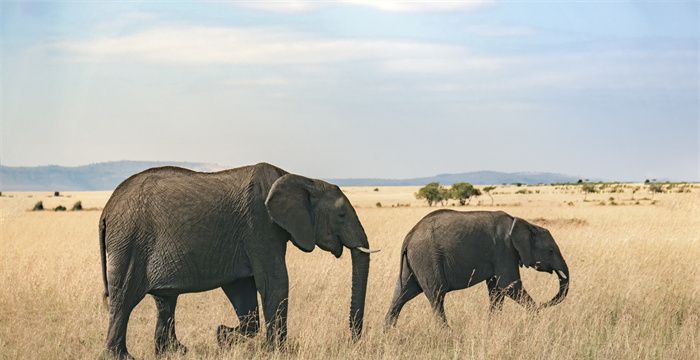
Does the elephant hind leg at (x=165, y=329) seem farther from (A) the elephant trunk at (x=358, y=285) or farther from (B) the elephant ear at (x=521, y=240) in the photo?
(B) the elephant ear at (x=521, y=240)

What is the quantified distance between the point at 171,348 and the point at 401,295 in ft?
11.7

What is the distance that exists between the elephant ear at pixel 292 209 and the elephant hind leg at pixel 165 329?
1990mm

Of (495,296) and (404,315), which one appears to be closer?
(495,296)

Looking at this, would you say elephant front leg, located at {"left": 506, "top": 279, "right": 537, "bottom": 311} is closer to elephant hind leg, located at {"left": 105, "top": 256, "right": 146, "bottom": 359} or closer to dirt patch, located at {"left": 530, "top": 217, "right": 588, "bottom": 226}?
elephant hind leg, located at {"left": 105, "top": 256, "right": 146, "bottom": 359}

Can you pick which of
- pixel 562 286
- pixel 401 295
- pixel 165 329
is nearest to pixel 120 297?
pixel 165 329

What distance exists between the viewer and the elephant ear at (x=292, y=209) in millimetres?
9789

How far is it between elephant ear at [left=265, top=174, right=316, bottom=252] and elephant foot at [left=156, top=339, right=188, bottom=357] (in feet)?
6.74

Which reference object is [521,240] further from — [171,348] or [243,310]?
[171,348]

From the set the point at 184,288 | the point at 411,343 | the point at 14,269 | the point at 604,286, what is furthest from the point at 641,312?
the point at 14,269

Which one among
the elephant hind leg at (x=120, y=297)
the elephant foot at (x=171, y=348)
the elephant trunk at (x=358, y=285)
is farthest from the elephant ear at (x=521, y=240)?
the elephant hind leg at (x=120, y=297)

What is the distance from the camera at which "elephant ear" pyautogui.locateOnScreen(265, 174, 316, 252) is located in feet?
32.1

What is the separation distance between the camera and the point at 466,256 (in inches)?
495

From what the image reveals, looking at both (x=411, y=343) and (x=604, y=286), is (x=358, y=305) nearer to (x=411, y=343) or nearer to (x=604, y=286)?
(x=411, y=343)

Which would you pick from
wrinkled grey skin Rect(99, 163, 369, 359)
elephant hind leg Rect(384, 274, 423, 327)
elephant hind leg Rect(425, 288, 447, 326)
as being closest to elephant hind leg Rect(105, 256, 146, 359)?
wrinkled grey skin Rect(99, 163, 369, 359)
